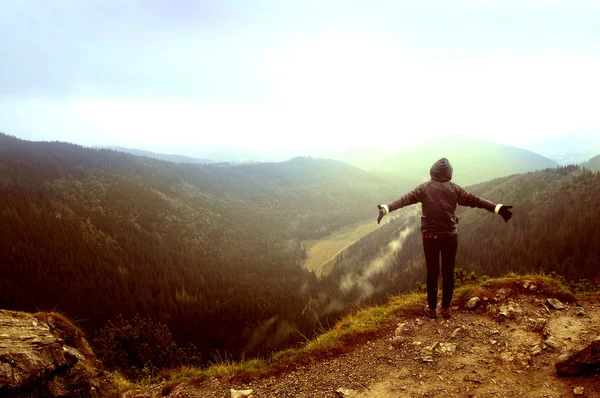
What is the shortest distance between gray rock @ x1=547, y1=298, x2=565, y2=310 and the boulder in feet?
11.3

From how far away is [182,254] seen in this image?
326 feet

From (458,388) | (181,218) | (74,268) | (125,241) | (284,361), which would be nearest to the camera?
(458,388)

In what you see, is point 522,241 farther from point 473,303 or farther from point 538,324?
point 538,324

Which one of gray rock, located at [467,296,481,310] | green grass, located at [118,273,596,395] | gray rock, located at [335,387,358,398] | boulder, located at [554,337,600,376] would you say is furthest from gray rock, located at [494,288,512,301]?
gray rock, located at [335,387,358,398]

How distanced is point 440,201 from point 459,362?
3.97 metres

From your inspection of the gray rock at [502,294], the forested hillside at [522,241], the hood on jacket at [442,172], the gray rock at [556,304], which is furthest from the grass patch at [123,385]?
the forested hillside at [522,241]

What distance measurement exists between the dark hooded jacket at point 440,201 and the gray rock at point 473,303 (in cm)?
275

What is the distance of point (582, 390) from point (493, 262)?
55.4m

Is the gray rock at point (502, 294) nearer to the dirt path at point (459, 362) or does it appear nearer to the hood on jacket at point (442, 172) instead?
the dirt path at point (459, 362)

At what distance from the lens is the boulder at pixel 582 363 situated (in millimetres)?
5395

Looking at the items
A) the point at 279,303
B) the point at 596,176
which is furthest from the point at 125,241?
the point at 596,176

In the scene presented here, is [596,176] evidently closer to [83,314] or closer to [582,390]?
[582,390]

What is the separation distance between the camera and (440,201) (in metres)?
8.05

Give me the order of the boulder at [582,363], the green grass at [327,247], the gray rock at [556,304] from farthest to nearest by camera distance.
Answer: the green grass at [327,247] < the gray rock at [556,304] < the boulder at [582,363]
